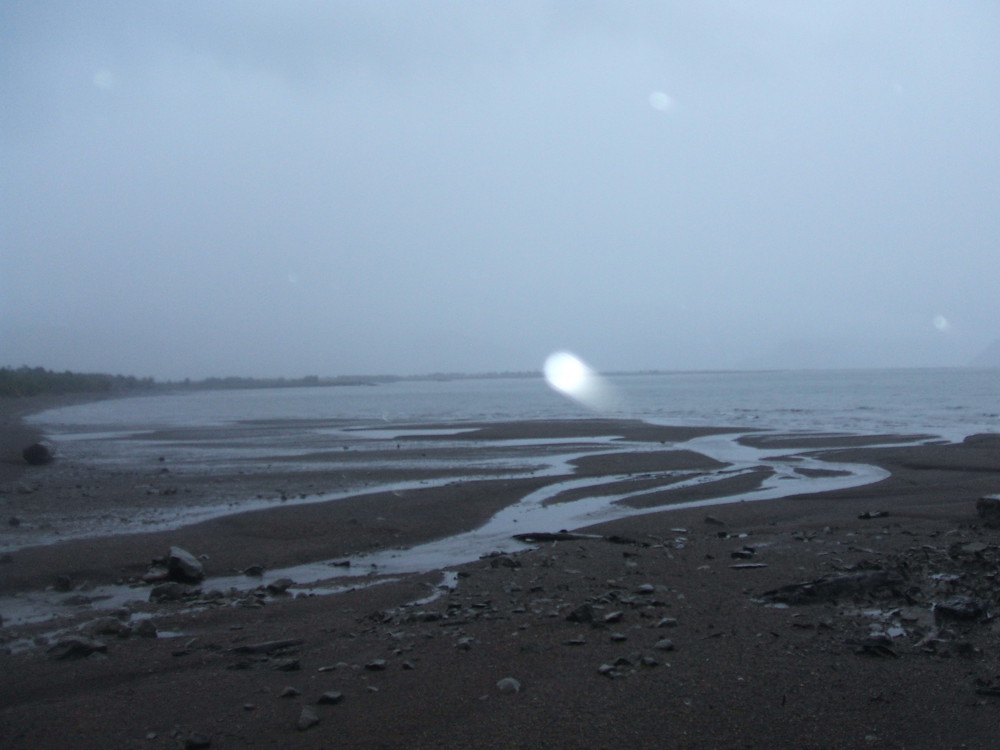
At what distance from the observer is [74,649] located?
9562mm

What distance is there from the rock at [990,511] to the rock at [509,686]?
12.2m

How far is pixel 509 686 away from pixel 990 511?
12.8m

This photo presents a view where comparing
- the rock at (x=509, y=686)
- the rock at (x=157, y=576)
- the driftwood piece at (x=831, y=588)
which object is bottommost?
the rock at (x=157, y=576)

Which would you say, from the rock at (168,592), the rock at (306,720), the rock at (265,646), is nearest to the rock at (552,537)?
the rock at (168,592)

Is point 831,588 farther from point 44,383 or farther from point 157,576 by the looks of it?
point 44,383

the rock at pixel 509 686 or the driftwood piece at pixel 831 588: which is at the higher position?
the driftwood piece at pixel 831 588

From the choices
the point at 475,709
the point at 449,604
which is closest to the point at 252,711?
the point at 475,709

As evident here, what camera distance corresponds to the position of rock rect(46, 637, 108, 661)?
31.2 feet

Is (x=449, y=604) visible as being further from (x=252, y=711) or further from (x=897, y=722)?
(x=897, y=722)

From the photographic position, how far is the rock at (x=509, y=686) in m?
7.86

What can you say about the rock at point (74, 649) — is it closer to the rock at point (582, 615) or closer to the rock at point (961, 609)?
the rock at point (582, 615)

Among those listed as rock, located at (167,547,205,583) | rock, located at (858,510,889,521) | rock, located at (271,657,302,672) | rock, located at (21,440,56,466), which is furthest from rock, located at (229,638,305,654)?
rock, located at (21,440,56,466)

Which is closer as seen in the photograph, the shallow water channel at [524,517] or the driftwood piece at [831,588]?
the driftwood piece at [831,588]

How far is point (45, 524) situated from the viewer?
20.0m
